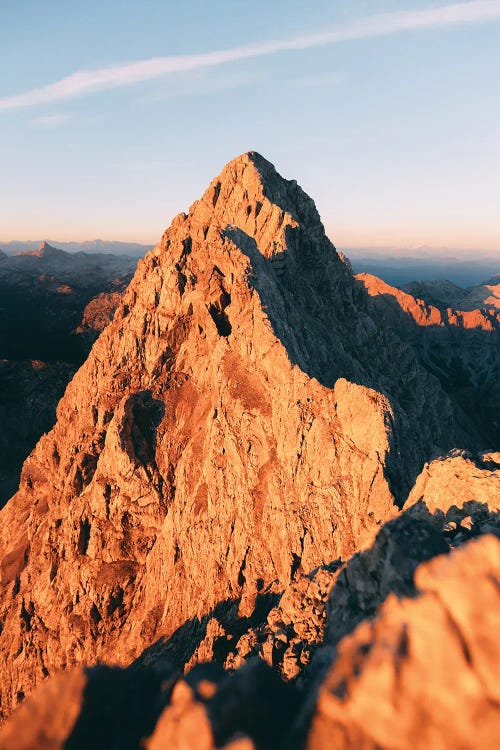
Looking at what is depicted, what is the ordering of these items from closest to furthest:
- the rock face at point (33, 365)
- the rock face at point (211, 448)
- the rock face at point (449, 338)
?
the rock face at point (211, 448), the rock face at point (33, 365), the rock face at point (449, 338)

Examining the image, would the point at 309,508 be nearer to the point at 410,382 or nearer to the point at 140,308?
the point at 140,308

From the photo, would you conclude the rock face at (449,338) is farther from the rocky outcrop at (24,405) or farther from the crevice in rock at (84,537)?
the rocky outcrop at (24,405)

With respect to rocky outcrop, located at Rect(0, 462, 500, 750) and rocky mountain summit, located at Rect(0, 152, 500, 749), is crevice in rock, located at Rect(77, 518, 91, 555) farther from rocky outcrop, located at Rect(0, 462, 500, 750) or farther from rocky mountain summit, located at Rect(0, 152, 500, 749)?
rocky outcrop, located at Rect(0, 462, 500, 750)

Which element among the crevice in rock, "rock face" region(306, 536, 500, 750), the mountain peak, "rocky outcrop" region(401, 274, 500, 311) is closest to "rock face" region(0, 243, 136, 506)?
the crevice in rock

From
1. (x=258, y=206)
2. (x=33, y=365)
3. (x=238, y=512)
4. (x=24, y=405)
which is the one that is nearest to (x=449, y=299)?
(x=258, y=206)

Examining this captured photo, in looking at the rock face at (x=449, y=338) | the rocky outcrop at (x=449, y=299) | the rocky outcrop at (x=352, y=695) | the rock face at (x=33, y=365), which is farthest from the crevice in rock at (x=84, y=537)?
the rocky outcrop at (x=449, y=299)

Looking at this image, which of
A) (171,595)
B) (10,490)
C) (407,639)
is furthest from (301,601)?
(10,490)
